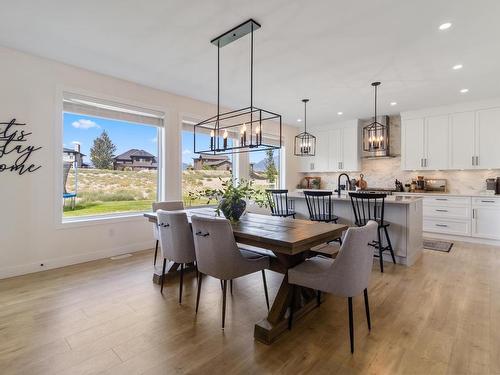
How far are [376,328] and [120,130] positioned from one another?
14.5 feet

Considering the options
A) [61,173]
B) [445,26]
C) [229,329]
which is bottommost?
[229,329]

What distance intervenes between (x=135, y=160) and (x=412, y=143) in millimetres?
5707

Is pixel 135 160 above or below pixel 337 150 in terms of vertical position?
below

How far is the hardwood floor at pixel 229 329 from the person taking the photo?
1.82 m

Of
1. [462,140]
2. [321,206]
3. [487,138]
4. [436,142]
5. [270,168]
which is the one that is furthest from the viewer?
[270,168]

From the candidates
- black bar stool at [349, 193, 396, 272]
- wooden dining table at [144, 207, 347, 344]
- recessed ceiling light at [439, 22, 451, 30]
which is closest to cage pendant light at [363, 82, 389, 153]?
black bar stool at [349, 193, 396, 272]

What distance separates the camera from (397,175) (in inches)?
258

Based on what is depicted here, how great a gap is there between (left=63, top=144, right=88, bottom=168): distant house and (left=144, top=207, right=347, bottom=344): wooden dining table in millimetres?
2807

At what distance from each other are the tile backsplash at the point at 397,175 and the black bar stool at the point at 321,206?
2.76 m

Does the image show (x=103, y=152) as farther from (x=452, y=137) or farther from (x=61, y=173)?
(x=452, y=137)

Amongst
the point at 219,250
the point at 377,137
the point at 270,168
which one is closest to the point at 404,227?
the point at 377,137

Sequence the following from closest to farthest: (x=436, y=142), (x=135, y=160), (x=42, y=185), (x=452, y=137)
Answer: (x=42, y=185) < (x=135, y=160) < (x=452, y=137) < (x=436, y=142)

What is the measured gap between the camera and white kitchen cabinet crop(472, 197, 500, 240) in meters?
4.91

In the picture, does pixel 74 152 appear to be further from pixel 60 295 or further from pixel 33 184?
pixel 60 295
